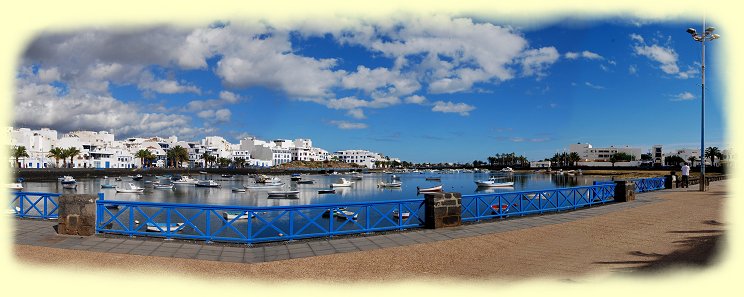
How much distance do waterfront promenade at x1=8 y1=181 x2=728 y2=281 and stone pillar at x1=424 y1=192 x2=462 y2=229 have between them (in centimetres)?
36

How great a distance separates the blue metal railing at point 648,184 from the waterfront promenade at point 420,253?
16.1 meters

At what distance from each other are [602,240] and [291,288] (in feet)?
25.9

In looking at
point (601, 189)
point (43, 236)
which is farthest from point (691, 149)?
point (43, 236)

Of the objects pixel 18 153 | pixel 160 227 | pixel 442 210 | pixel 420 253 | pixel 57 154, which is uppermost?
pixel 18 153

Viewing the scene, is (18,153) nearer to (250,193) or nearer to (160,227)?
(250,193)

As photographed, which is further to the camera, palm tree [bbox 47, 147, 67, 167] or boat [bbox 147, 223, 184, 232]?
palm tree [bbox 47, 147, 67, 167]

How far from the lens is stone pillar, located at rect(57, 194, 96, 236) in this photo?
10.6 m

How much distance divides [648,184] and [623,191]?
9705mm

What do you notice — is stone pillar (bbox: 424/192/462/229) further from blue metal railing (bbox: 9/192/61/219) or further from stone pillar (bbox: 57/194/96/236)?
blue metal railing (bbox: 9/192/61/219)

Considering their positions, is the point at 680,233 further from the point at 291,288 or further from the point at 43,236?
the point at 43,236

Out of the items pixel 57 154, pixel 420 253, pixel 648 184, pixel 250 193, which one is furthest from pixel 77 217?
pixel 57 154

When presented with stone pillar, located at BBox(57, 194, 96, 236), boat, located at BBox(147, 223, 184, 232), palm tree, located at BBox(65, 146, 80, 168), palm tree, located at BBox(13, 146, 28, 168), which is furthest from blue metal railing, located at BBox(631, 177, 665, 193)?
palm tree, located at BBox(65, 146, 80, 168)

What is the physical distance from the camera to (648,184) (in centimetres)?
2812

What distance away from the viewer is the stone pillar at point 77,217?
34.9ft
